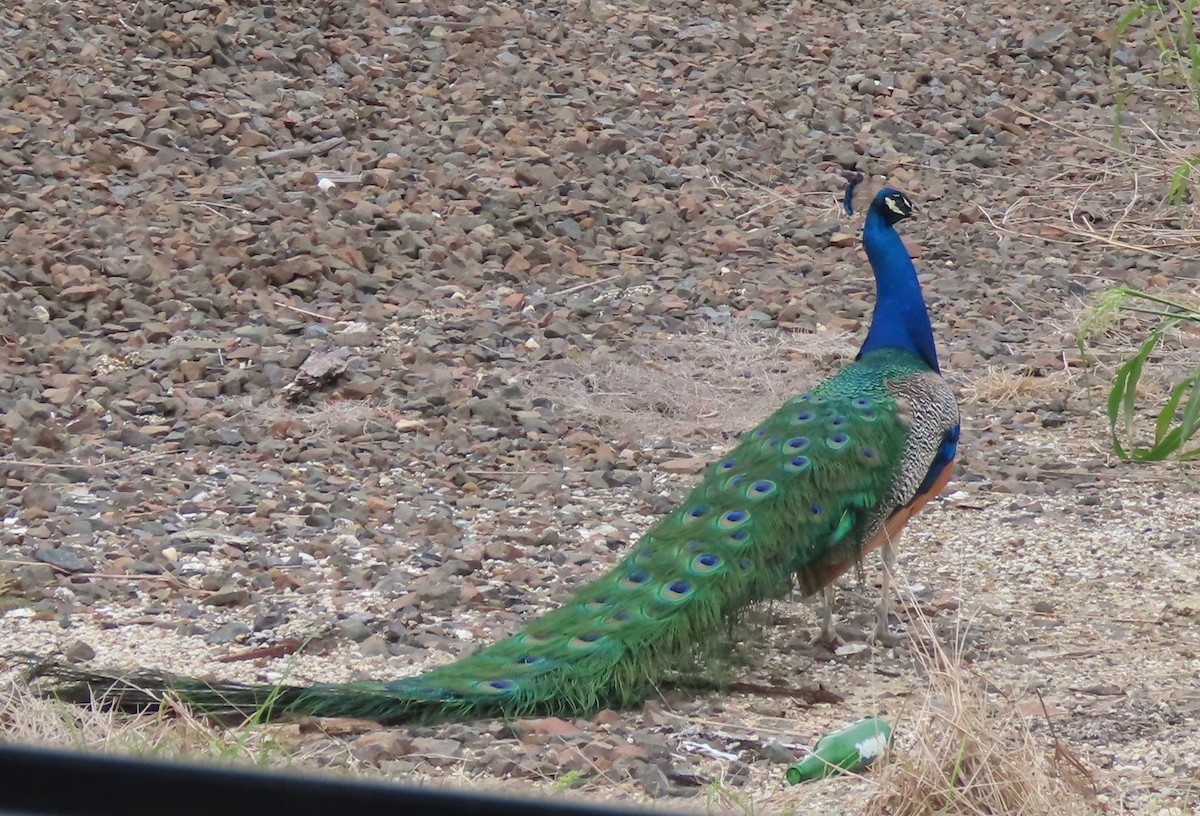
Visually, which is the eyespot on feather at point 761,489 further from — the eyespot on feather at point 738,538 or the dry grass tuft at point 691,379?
the dry grass tuft at point 691,379

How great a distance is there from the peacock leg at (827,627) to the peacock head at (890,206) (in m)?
1.57

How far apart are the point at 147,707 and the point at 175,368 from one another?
2938mm

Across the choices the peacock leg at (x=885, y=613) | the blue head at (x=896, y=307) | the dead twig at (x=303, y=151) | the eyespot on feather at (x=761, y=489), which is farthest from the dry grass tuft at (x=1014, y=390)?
the dead twig at (x=303, y=151)

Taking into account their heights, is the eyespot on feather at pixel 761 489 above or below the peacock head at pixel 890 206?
below

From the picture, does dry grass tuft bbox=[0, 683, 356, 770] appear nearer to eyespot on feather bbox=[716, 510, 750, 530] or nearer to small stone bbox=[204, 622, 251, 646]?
small stone bbox=[204, 622, 251, 646]

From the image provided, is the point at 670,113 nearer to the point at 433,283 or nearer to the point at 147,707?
the point at 433,283

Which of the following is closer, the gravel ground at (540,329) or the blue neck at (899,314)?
the gravel ground at (540,329)

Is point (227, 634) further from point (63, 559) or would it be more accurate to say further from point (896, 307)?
point (896, 307)

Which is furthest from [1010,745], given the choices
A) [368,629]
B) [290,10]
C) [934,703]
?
[290,10]

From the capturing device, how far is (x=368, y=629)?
406 centimetres

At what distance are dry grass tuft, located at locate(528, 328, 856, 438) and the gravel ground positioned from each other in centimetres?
2

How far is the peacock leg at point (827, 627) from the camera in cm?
414

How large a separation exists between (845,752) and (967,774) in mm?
392

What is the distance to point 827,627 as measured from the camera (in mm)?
4164
